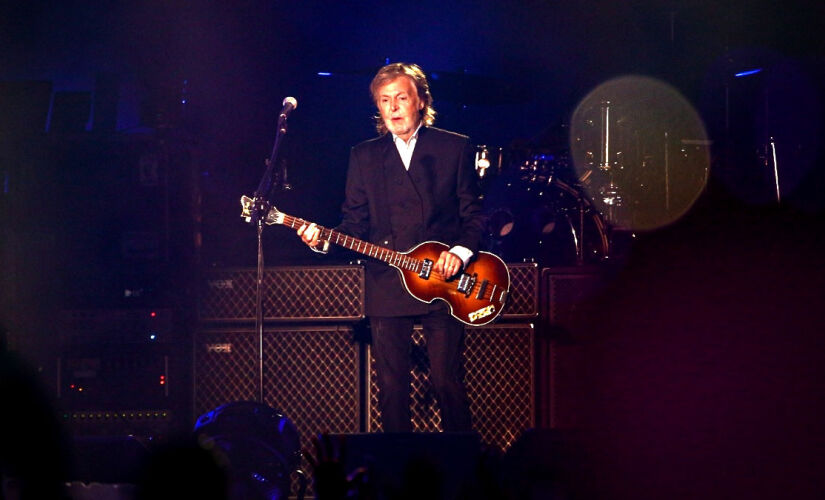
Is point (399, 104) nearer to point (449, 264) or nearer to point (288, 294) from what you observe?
point (449, 264)

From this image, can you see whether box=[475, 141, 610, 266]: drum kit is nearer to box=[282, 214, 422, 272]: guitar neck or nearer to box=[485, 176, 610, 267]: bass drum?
box=[485, 176, 610, 267]: bass drum

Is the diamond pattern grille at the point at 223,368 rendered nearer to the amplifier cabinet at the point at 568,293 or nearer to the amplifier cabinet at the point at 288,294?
the amplifier cabinet at the point at 288,294

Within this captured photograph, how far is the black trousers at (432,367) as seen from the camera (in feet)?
15.8

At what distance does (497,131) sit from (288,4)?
2.19 m

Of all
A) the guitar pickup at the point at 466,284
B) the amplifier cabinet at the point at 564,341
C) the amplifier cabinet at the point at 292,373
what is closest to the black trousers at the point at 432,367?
the guitar pickup at the point at 466,284

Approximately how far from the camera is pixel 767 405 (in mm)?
3482

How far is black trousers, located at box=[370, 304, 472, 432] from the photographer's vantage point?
480cm

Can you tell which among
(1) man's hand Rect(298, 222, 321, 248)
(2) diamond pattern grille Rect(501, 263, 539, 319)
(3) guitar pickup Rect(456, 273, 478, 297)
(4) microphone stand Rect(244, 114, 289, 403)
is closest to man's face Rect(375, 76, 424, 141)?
(4) microphone stand Rect(244, 114, 289, 403)

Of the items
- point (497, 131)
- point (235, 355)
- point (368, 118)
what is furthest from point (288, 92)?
point (235, 355)

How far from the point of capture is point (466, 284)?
480 cm

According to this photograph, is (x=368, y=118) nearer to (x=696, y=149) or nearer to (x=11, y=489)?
(x=696, y=149)

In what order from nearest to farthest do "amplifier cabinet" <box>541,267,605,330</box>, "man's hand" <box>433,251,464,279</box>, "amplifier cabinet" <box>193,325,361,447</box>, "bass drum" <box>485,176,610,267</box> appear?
"man's hand" <box>433,251,464,279</box>
"amplifier cabinet" <box>193,325,361,447</box>
"amplifier cabinet" <box>541,267,605,330</box>
"bass drum" <box>485,176,610,267</box>

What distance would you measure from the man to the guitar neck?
0.16ft

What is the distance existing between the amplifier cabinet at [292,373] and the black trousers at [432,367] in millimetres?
644
